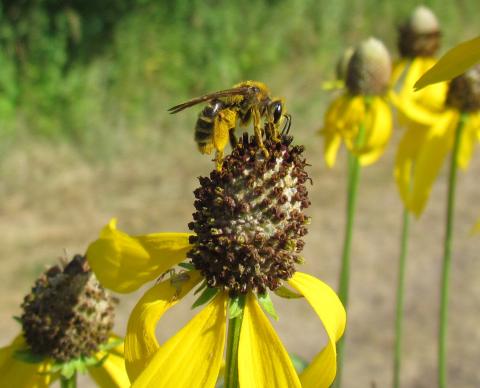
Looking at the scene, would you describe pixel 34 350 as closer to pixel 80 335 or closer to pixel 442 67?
pixel 80 335

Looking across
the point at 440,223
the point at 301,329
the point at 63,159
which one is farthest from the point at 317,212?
the point at 63,159

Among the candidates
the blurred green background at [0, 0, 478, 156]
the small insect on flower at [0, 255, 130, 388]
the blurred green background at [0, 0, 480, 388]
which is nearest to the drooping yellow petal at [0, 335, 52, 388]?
the small insect on flower at [0, 255, 130, 388]

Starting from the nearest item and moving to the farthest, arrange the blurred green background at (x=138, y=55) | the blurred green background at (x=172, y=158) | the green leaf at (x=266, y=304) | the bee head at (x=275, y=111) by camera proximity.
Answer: the green leaf at (x=266, y=304)
the bee head at (x=275, y=111)
the blurred green background at (x=172, y=158)
the blurred green background at (x=138, y=55)

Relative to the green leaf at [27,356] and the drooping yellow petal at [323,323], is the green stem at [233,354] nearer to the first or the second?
the drooping yellow petal at [323,323]

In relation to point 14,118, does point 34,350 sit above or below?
below

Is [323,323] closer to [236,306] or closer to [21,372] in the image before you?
[236,306]

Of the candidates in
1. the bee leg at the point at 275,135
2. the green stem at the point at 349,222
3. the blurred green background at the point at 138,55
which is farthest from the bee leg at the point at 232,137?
the blurred green background at the point at 138,55

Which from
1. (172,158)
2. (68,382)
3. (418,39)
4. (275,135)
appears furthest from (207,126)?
(172,158)

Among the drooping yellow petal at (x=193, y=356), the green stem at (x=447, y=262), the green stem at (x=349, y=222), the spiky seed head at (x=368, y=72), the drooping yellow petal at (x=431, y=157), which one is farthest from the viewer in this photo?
the spiky seed head at (x=368, y=72)
